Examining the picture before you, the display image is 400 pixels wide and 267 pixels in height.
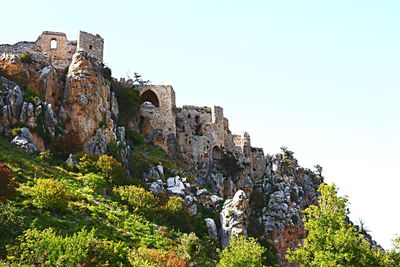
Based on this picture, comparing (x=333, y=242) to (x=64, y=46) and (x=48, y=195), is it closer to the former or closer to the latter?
(x=48, y=195)

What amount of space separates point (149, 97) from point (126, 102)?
24.0 ft

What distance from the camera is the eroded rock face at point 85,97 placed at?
46719 millimetres

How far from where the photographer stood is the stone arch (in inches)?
2411

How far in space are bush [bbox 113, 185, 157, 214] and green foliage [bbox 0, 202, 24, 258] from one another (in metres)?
12.6

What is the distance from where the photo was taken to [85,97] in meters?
48.1

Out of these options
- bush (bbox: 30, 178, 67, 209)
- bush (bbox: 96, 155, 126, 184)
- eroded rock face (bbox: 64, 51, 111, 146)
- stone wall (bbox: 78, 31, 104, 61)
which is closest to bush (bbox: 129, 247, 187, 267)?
bush (bbox: 30, 178, 67, 209)

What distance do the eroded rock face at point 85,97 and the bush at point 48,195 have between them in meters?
13.0

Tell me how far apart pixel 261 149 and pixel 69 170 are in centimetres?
3467

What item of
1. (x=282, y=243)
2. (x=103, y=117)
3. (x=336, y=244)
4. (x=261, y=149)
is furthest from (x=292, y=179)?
(x=336, y=244)

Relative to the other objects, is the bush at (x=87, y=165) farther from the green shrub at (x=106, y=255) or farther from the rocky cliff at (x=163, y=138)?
the green shrub at (x=106, y=255)

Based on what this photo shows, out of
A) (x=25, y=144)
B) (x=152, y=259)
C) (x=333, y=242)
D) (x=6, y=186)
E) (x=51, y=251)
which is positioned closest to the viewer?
(x=51, y=251)

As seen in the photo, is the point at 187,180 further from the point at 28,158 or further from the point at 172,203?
the point at 28,158

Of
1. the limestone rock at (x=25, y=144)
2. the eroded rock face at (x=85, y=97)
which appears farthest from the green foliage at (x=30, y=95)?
the limestone rock at (x=25, y=144)

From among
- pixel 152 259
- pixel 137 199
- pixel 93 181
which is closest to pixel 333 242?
pixel 152 259
